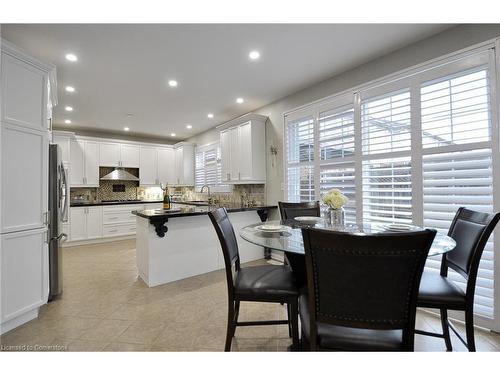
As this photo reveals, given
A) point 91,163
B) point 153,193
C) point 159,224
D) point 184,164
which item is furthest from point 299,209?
point 153,193

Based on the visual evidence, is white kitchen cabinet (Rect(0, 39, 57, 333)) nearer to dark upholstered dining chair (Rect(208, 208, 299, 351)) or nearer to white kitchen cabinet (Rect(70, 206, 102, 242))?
dark upholstered dining chair (Rect(208, 208, 299, 351))

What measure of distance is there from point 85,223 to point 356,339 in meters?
5.91

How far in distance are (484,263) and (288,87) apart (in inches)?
118

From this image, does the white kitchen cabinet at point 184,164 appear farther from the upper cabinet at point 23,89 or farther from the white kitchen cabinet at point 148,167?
the upper cabinet at point 23,89

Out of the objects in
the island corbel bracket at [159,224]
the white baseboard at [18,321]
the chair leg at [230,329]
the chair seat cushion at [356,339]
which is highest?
the island corbel bracket at [159,224]

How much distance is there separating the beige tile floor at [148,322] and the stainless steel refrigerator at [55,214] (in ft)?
0.78

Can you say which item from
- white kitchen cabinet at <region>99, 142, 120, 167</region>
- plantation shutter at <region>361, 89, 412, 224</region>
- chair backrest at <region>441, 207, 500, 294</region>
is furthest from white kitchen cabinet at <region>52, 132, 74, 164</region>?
chair backrest at <region>441, 207, 500, 294</region>

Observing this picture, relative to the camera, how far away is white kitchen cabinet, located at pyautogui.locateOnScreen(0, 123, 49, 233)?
1.98 meters

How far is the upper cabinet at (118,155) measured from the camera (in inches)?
232

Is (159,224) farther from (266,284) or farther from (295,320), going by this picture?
(295,320)

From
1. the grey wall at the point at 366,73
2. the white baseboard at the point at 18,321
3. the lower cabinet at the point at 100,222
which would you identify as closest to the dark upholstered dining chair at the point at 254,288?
the white baseboard at the point at 18,321

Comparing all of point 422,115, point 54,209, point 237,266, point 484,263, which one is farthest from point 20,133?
point 484,263
